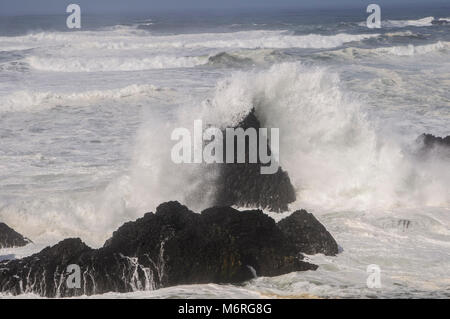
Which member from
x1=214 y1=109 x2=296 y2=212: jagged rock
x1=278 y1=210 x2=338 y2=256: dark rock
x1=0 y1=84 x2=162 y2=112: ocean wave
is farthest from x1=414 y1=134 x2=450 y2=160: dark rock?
x1=0 y1=84 x2=162 y2=112: ocean wave

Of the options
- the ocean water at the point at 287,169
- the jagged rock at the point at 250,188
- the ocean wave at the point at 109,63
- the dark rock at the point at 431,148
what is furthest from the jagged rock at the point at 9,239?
the ocean wave at the point at 109,63

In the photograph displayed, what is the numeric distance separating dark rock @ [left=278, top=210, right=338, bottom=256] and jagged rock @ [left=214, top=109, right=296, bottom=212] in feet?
6.03

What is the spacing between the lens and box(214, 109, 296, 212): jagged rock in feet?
32.2

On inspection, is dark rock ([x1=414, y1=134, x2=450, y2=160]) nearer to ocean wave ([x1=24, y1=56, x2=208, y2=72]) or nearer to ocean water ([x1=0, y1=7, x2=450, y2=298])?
ocean water ([x1=0, y1=7, x2=450, y2=298])

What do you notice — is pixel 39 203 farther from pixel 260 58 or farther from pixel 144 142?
pixel 260 58

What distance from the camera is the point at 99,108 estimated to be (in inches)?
803

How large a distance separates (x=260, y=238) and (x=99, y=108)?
46.0 feet

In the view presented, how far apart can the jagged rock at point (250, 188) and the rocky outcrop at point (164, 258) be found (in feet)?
7.58

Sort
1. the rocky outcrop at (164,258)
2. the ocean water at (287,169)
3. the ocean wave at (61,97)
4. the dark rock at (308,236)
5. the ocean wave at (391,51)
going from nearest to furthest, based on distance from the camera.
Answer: the rocky outcrop at (164,258), the ocean water at (287,169), the dark rock at (308,236), the ocean wave at (61,97), the ocean wave at (391,51)

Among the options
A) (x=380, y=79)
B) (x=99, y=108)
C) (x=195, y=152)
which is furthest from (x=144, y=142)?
(x=380, y=79)

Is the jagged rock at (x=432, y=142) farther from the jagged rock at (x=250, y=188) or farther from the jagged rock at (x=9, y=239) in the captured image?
the jagged rock at (x=9, y=239)

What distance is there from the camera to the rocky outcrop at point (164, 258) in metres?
6.78

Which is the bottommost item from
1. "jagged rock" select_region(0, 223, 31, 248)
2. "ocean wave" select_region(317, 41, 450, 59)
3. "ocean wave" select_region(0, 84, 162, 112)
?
"jagged rock" select_region(0, 223, 31, 248)
